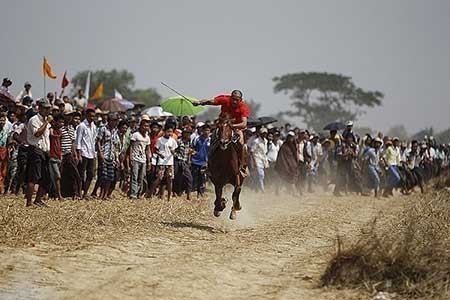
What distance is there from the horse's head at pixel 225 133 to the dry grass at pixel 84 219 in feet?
5.54

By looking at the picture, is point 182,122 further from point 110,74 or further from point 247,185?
point 110,74

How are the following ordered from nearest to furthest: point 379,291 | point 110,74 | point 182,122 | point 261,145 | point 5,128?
point 379,291 < point 5,128 < point 182,122 < point 261,145 < point 110,74

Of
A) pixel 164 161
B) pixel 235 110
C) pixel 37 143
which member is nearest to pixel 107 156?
pixel 164 161

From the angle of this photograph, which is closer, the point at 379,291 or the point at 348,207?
the point at 379,291

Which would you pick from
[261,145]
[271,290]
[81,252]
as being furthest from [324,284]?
[261,145]

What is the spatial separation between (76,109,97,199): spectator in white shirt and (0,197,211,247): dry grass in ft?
4.00

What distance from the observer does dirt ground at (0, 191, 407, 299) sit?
7.64 m

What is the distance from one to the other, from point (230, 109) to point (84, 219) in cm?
310

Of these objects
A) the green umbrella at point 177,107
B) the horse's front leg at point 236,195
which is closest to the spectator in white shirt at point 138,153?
the green umbrella at point 177,107

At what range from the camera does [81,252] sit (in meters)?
9.30

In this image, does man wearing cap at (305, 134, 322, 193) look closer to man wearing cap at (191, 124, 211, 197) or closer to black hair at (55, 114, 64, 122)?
man wearing cap at (191, 124, 211, 197)

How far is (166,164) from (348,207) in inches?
187

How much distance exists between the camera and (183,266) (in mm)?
8719

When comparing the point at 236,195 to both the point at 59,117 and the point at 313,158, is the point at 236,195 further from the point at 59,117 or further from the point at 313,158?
the point at 313,158
